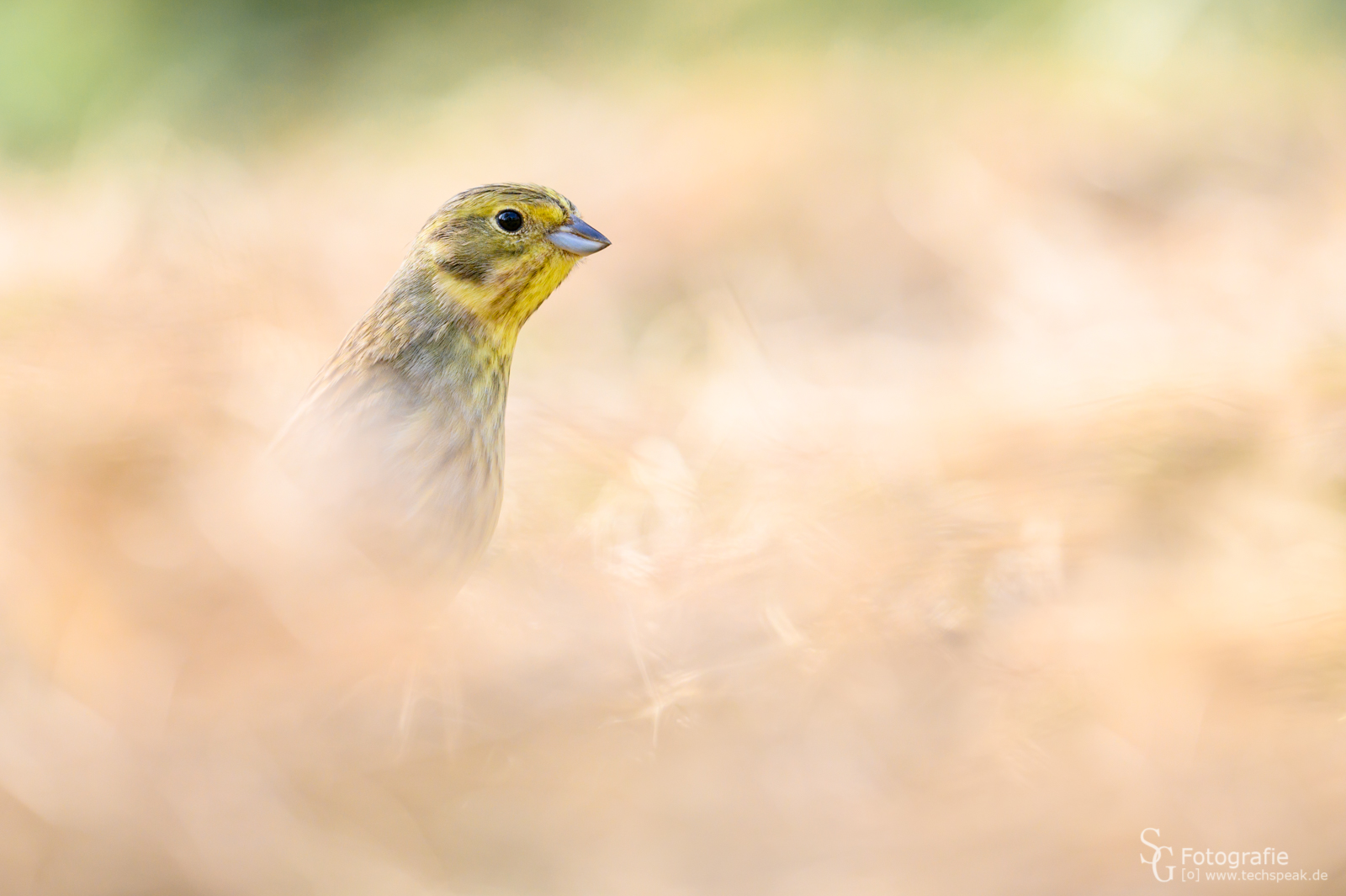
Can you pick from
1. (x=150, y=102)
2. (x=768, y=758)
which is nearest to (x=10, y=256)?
(x=768, y=758)

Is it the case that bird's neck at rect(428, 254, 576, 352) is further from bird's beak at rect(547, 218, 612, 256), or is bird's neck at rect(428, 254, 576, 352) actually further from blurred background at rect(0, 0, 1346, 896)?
blurred background at rect(0, 0, 1346, 896)

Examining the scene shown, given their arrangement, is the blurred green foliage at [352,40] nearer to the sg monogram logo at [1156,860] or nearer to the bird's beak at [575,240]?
the bird's beak at [575,240]

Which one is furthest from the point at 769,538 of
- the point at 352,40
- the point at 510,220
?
the point at 352,40

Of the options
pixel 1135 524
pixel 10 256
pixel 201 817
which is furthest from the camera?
pixel 10 256

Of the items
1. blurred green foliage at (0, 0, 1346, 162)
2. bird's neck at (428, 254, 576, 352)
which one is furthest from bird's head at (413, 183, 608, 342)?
blurred green foliage at (0, 0, 1346, 162)

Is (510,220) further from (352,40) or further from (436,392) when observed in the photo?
(352,40)

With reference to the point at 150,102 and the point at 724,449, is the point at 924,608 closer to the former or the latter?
A: the point at 724,449

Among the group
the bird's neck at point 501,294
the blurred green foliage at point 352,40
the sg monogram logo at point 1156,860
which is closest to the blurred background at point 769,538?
the sg monogram logo at point 1156,860
